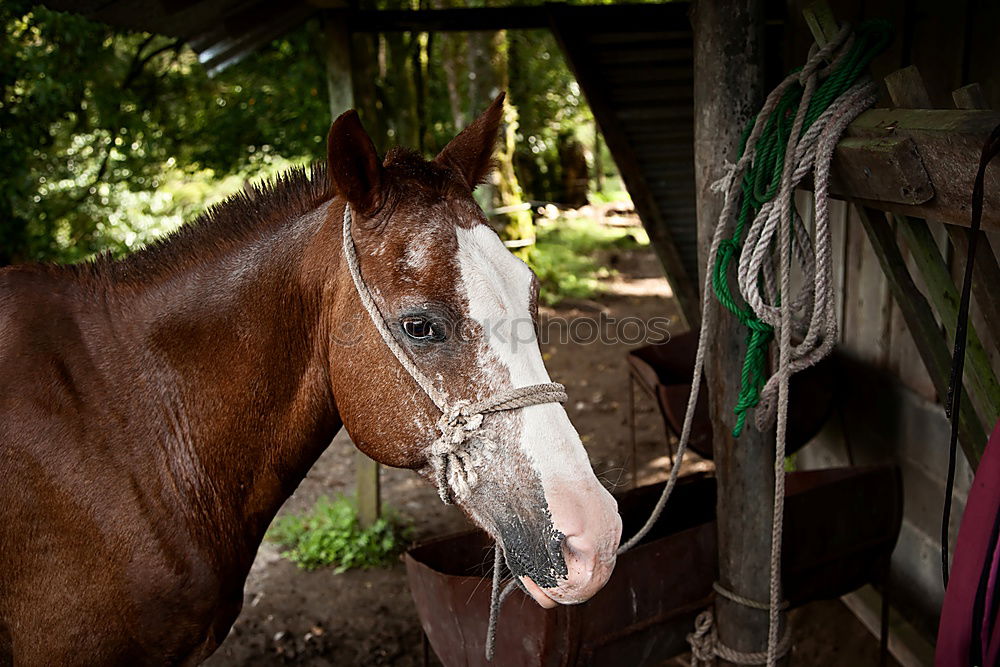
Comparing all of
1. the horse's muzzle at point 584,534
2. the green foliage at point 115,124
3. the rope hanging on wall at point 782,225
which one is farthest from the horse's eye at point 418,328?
the green foliage at point 115,124

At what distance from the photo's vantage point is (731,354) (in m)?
2.29

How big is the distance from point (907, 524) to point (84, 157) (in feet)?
22.6

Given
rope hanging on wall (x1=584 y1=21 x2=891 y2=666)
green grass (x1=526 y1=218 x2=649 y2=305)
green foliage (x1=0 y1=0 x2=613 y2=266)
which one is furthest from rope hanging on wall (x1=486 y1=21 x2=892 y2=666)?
green grass (x1=526 y1=218 x2=649 y2=305)

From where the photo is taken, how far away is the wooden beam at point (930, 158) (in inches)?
56.9

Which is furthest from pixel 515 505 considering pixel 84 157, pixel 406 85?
pixel 406 85

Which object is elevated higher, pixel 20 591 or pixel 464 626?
pixel 20 591

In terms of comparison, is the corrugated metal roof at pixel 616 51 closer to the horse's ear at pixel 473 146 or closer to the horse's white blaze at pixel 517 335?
the horse's ear at pixel 473 146

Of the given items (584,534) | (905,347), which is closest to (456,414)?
(584,534)

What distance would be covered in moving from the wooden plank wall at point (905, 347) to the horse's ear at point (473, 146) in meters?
1.65

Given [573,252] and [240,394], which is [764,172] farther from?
[573,252]

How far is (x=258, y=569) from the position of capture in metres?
4.58

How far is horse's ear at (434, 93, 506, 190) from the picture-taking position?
204 cm

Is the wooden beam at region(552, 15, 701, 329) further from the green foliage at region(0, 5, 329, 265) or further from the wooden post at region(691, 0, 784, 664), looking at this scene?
the green foliage at region(0, 5, 329, 265)

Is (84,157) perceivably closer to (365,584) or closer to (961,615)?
(365,584)
